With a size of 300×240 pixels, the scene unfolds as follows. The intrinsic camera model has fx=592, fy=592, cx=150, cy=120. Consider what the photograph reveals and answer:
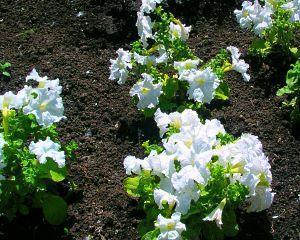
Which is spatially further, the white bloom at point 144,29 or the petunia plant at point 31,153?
the white bloom at point 144,29

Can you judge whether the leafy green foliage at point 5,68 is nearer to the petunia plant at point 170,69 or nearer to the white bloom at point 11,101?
the petunia plant at point 170,69

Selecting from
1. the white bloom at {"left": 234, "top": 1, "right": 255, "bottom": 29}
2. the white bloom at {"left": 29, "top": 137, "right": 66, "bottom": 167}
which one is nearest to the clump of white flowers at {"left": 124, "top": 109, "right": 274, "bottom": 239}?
the white bloom at {"left": 29, "top": 137, "right": 66, "bottom": 167}

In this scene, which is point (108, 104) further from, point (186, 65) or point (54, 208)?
point (54, 208)

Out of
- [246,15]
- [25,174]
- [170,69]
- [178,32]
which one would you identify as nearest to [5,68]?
[170,69]

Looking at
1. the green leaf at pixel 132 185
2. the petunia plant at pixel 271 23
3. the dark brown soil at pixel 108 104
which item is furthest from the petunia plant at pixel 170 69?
the green leaf at pixel 132 185

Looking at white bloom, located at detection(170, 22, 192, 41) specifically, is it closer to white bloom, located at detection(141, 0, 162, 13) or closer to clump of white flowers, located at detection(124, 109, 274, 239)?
white bloom, located at detection(141, 0, 162, 13)

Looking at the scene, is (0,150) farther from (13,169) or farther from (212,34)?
(212,34)
